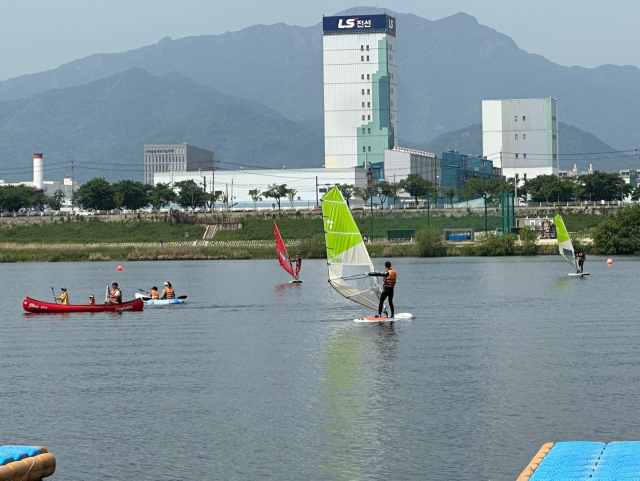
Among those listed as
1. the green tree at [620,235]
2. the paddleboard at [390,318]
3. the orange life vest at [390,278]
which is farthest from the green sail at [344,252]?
the green tree at [620,235]

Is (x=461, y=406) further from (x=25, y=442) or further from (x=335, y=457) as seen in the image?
(x=25, y=442)

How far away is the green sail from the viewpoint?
48438 mm

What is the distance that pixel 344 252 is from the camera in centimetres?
4894

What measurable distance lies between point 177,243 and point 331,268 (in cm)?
11549

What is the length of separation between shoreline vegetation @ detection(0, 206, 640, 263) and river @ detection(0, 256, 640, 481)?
209ft

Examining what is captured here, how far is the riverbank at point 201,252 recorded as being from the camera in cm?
12650

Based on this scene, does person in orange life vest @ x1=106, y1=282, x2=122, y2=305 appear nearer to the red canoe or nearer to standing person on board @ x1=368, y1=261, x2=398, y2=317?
the red canoe

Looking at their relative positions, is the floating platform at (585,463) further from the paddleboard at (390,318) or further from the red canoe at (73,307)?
the red canoe at (73,307)

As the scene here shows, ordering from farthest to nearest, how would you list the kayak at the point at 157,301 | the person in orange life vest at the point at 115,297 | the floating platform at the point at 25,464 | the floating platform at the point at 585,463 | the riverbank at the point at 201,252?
the riverbank at the point at 201,252, the kayak at the point at 157,301, the person in orange life vest at the point at 115,297, the floating platform at the point at 25,464, the floating platform at the point at 585,463

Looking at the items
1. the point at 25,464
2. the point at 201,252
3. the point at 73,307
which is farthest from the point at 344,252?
the point at 201,252

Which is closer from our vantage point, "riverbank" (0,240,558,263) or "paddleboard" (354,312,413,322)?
"paddleboard" (354,312,413,322)

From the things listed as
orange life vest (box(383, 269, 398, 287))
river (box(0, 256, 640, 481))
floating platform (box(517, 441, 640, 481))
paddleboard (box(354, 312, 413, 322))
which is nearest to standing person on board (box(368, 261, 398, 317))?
orange life vest (box(383, 269, 398, 287))

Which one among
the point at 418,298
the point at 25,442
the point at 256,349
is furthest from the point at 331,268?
the point at 25,442

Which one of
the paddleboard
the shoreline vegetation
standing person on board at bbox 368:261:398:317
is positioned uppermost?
the shoreline vegetation
